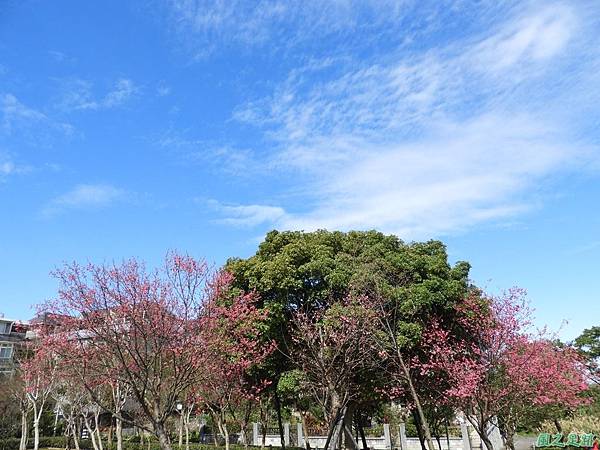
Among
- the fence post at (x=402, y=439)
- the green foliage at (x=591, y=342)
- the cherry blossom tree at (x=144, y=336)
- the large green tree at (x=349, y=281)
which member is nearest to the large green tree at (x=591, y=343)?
the green foliage at (x=591, y=342)

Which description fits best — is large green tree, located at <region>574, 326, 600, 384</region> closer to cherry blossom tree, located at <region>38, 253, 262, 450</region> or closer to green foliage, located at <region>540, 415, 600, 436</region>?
green foliage, located at <region>540, 415, 600, 436</region>

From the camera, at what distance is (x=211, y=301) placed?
30.6 feet

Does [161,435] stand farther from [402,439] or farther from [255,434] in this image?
[255,434]

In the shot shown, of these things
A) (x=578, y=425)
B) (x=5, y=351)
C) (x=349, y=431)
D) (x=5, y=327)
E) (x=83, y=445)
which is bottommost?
(x=83, y=445)

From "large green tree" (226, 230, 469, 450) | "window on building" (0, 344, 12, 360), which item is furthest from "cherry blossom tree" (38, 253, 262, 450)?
"window on building" (0, 344, 12, 360)

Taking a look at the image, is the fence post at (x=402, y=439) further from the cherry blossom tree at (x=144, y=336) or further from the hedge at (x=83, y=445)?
the cherry blossom tree at (x=144, y=336)

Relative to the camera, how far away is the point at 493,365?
13.4 metres

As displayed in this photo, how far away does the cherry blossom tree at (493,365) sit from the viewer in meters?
12.9

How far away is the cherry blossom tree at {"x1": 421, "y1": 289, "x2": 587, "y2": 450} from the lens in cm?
1287

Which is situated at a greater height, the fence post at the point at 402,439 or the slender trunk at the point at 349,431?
the slender trunk at the point at 349,431

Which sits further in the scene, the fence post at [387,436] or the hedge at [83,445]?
the fence post at [387,436]

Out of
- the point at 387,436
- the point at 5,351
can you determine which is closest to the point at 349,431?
the point at 387,436

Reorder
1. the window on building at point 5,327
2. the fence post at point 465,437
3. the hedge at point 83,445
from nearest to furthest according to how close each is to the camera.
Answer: the hedge at point 83,445, the fence post at point 465,437, the window on building at point 5,327

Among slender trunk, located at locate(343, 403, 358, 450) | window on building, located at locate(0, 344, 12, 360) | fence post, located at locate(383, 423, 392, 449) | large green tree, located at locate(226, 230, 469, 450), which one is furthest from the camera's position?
window on building, located at locate(0, 344, 12, 360)
